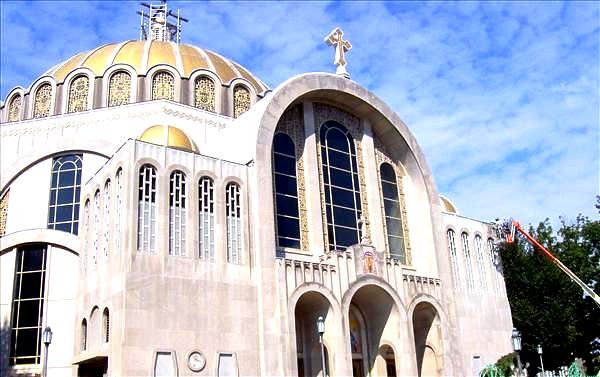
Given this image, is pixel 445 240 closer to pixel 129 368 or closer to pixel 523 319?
pixel 523 319

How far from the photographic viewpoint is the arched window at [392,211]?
28.8 meters

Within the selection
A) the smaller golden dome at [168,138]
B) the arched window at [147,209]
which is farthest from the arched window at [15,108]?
the arched window at [147,209]

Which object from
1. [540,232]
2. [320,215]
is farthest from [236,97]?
[540,232]

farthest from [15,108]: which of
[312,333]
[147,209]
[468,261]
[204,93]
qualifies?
[468,261]

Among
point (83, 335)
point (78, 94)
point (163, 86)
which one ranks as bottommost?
point (83, 335)

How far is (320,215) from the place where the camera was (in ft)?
85.6

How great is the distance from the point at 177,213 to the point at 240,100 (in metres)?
12.5

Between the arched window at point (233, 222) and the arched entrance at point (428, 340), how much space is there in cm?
838

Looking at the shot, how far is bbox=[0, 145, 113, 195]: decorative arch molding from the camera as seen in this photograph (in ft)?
92.7

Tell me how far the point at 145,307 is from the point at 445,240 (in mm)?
14459

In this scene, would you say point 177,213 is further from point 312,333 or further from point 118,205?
point 312,333

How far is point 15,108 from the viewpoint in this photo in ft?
109

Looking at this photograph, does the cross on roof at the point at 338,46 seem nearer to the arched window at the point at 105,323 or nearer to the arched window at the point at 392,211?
the arched window at the point at 392,211

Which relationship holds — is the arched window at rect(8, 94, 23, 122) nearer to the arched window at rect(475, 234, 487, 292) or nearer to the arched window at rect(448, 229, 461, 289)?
the arched window at rect(448, 229, 461, 289)
